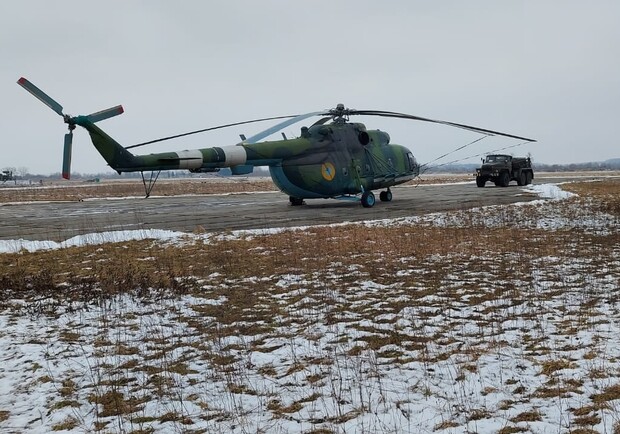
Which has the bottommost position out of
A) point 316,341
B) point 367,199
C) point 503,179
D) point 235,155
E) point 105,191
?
point 316,341

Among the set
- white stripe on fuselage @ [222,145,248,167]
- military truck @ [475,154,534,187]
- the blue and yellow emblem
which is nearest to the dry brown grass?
military truck @ [475,154,534,187]

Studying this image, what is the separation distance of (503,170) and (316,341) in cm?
3412

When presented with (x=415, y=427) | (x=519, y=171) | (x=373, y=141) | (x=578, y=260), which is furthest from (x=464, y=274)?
(x=519, y=171)

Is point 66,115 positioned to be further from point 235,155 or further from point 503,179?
point 503,179

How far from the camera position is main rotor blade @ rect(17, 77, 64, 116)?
39.7ft

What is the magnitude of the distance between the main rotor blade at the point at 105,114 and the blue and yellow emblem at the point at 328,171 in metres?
9.04

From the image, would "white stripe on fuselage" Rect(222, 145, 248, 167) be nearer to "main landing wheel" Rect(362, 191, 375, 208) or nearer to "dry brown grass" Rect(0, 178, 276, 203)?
"main landing wheel" Rect(362, 191, 375, 208)

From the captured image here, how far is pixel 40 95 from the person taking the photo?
12484 mm

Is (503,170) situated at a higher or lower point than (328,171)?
lower

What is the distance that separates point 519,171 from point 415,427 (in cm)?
3680

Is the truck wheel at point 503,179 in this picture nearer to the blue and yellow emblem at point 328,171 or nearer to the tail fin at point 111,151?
the blue and yellow emblem at point 328,171

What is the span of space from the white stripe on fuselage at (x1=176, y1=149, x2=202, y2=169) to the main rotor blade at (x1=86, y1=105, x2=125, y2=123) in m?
3.14

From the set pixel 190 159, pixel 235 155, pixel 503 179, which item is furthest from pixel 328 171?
pixel 503 179

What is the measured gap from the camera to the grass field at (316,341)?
4207 millimetres
